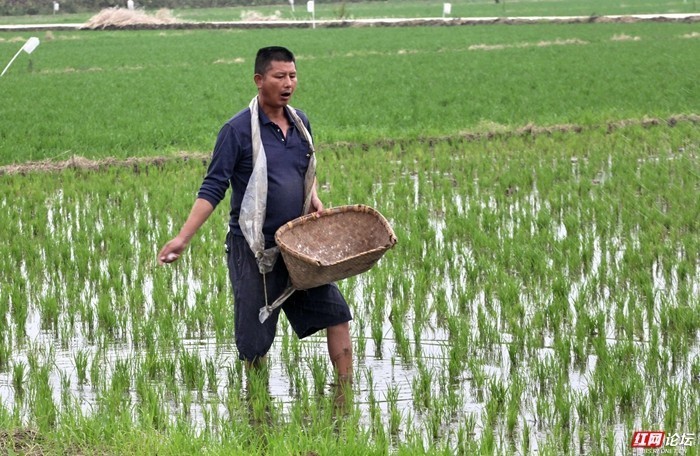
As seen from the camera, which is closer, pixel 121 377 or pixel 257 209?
pixel 257 209

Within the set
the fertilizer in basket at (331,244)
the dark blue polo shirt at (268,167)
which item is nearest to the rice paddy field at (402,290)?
the fertilizer in basket at (331,244)

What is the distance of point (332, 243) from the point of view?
186 inches

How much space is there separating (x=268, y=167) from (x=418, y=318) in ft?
5.65

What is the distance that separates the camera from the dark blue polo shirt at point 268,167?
14.7ft

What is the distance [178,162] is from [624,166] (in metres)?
4.21

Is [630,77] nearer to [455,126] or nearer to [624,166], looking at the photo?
[455,126]

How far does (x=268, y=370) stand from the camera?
505 cm

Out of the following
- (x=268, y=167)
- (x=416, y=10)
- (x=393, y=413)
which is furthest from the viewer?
(x=416, y=10)

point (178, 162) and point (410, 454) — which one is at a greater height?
point (410, 454)

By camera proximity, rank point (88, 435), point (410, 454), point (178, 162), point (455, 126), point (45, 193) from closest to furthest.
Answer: point (410, 454) → point (88, 435) → point (45, 193) → point (178, 162) → point (455, 126)

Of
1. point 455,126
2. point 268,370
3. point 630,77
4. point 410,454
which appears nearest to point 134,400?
point 268,370

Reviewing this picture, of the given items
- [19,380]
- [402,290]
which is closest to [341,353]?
[19,380]

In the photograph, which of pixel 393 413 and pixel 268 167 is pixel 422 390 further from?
pixel 268 167

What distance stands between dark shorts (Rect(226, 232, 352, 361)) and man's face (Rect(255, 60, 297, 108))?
21.6 inches
